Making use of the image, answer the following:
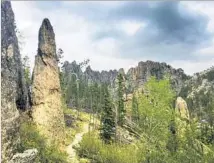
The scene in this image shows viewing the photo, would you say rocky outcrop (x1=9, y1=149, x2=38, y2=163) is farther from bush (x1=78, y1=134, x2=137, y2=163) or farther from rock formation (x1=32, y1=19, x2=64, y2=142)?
rock formation (x1=32, y1=19, x2=64, y2=142)

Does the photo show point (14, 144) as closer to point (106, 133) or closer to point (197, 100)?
point (106, 133)

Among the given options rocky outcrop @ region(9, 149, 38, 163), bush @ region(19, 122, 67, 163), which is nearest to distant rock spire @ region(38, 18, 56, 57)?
bush @ region(19, 122, 67, 163)

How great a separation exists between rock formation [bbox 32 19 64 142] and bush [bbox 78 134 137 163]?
3600 millimetres

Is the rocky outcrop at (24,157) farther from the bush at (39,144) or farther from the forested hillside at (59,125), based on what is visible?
the bush at (39,144)

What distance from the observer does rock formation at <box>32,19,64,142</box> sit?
28438 mm

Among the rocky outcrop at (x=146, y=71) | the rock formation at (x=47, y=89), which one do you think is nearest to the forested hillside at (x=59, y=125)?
the rock formation at (x=47, y=89)

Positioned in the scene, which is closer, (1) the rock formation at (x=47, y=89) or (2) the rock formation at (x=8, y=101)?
(2) the rock formation at (x=8, y=101)

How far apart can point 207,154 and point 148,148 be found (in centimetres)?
831

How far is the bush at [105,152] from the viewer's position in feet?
91.9

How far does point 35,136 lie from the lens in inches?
910

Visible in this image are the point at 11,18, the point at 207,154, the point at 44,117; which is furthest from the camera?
the point at 44,117

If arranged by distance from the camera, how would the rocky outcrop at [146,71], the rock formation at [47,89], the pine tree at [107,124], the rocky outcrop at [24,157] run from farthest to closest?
the rocky outcrop at [146,71] → the pine tree at [107,124] → the rock formation at [47,89] → the rocky outcrop at [24,157]

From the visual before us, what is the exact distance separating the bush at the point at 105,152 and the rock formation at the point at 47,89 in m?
3.60

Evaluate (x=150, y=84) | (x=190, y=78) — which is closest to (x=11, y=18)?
(x=150, y=84)
